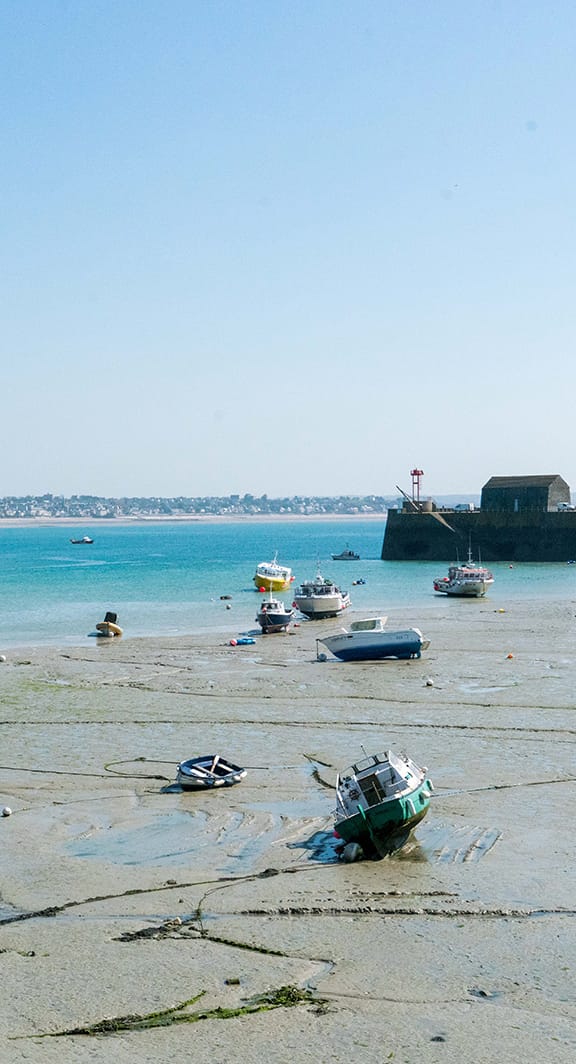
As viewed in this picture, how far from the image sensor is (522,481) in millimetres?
114250

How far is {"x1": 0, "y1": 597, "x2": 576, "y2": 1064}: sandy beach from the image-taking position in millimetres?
12930

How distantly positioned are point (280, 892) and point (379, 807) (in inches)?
106

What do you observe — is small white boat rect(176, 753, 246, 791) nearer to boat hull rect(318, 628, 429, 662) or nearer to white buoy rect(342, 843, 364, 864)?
white buoy rect(342, 843, 364, 864)

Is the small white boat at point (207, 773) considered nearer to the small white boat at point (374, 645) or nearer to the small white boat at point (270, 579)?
the small white boat at point (374, 645)

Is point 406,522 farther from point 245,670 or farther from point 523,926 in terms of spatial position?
point 523,926

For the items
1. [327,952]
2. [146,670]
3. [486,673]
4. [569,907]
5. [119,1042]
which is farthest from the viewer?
[146,670]

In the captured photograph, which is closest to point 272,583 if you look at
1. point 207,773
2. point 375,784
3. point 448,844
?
point 207,773

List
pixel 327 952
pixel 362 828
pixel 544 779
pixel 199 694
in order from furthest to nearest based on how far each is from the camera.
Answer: pixel 199 694
pixel 544 779
pixel 362 828
pixel 327 952

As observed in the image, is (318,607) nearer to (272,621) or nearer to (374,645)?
(272,621)

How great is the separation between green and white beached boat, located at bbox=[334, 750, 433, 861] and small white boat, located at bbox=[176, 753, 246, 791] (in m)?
4.42

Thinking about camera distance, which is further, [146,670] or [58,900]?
[146,670]

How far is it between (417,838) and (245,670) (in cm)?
2368

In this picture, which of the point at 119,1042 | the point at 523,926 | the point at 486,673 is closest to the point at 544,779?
the point at 523,926

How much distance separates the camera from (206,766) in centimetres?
2491
